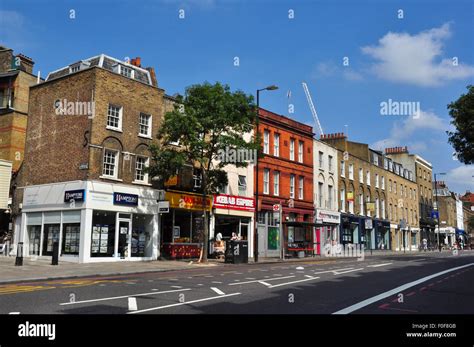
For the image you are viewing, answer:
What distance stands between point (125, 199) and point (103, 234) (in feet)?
7.35

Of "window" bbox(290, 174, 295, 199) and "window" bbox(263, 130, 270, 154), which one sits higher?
"window" bbox(263, 130, 270, 154)

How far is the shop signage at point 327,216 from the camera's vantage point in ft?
141

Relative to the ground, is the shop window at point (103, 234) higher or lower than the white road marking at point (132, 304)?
higher

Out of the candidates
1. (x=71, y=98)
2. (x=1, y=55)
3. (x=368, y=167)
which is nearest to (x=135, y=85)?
(x=71, y=98)

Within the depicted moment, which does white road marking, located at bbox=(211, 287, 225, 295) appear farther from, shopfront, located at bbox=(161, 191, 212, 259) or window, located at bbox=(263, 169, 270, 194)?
window, located at bbox=(263, 169, 270, 194)

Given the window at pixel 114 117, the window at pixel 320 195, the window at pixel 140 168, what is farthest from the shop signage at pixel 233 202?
the window at pixel 320 195

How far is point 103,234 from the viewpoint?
25109mm

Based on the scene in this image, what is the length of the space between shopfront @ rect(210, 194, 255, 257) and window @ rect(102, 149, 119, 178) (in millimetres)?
7980

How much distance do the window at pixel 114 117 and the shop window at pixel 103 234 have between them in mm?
4908

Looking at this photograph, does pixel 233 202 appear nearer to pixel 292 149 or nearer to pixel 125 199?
pixel 125 199

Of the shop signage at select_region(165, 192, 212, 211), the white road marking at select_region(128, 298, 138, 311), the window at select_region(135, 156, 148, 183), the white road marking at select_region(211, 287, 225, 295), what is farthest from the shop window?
the white road marking at select_region(128, 298, 138, 311)

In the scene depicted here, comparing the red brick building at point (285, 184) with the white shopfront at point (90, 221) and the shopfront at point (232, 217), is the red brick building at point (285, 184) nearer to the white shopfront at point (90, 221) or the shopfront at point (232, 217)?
the shopfront at point (232, 217)

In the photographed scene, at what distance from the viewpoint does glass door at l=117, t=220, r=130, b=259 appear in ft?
84.9

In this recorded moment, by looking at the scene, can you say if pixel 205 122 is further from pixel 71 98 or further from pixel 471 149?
pixel 471 149
